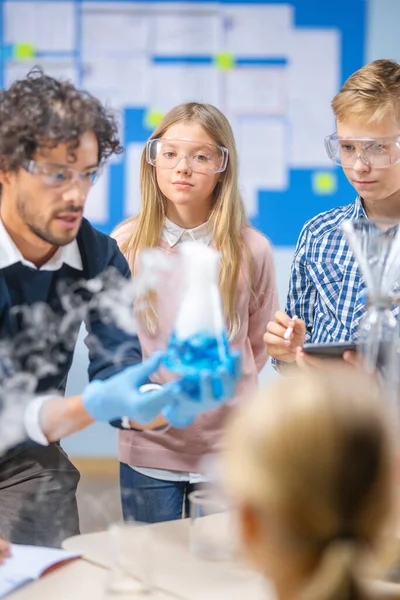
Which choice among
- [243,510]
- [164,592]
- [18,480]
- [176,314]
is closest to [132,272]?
[176,314]

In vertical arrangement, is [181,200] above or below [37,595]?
above

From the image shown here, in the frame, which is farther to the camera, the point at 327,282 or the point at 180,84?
the point at 180,84

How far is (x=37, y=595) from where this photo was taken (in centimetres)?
138

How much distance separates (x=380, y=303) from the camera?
173cm

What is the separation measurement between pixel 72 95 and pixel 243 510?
3.05 feet

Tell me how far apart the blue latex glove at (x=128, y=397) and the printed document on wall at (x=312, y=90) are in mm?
2669

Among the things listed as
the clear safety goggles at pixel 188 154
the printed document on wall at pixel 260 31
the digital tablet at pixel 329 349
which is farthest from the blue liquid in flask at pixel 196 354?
the printed document on wall at pixel 260 31

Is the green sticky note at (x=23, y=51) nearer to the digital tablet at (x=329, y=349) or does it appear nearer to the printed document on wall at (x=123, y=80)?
the printed document on wall at (x=123, y=80)

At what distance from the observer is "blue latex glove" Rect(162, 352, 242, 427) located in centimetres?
148

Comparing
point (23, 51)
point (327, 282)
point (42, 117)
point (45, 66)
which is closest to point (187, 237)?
point (42, 117)

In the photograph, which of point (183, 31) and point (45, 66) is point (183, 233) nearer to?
point (45, 66)

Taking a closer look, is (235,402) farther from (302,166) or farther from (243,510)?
(302,166)

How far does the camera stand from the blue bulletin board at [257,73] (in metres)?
3.95

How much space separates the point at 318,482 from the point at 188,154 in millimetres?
1075
